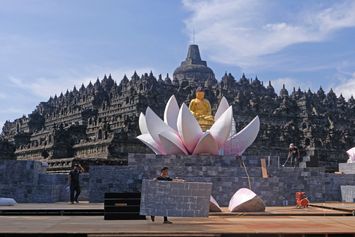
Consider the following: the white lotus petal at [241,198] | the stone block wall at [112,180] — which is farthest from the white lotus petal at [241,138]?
the white lotus petal at [241,198]

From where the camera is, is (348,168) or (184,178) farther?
(348,168)

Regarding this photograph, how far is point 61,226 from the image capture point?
9.92m

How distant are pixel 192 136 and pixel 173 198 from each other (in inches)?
401

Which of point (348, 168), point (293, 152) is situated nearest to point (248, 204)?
point (293, 152)

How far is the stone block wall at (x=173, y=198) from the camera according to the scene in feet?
36.2

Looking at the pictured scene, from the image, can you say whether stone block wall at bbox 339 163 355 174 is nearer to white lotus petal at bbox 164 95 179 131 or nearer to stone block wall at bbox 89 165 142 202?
white lotus petal at bbox 164 95 179 131

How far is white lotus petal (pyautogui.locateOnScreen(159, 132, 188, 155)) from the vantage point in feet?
70.4

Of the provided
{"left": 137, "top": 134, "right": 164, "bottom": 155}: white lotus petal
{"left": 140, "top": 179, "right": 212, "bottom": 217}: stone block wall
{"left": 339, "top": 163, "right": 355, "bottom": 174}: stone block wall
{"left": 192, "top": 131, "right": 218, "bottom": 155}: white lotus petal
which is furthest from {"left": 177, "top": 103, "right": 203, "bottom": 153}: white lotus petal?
{"left": 140, "top": 179, "right": 212, "bottom": 217}: stone block wall

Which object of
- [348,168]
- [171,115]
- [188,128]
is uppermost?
[171,115]

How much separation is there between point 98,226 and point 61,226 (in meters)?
0.67

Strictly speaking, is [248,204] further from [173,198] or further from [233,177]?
[233,177]

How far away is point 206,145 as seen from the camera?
2139cm

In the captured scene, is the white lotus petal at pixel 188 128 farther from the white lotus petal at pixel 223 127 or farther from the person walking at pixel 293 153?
the person walking at pixel 293 153

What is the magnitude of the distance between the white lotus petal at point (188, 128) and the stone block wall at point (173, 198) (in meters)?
9.71
